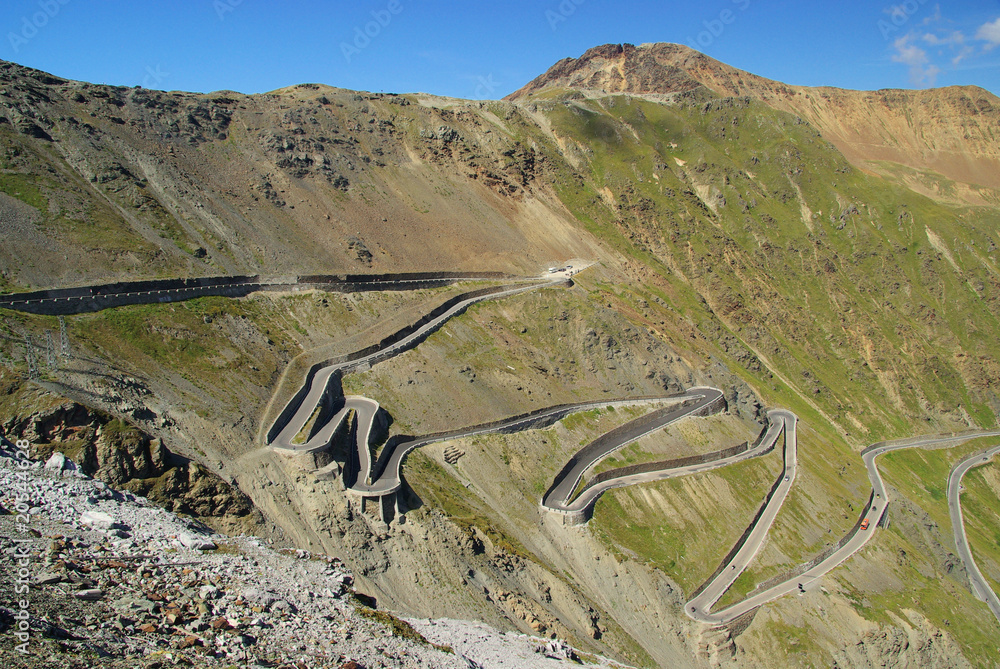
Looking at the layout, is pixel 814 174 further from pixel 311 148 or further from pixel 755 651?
pixel 755 651

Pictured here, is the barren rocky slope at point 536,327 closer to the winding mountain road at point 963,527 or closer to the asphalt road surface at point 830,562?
the asphalt road surface at point 830,562

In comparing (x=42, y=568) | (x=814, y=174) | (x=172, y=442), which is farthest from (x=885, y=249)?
(x=42, y=568)

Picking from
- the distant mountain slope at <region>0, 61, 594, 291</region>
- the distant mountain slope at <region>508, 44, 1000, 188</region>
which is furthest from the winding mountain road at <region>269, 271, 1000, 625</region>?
the distant mountain slope at <region>508, 44, 1000, 188</region>

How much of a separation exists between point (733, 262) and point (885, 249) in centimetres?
3358

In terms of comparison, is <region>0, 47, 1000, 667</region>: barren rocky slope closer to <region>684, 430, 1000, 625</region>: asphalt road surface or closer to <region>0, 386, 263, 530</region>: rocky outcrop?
<region>0, 386, 263, 530</region>: rocky outcrop

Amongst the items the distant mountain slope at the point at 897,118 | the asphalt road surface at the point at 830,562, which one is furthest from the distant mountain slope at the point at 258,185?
the distant mountain slope at the point at 897,118

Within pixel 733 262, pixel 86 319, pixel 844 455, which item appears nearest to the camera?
pixel 86 319

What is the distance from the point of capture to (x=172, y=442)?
1261 inches

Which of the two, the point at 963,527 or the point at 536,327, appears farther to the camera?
the point at 963,527

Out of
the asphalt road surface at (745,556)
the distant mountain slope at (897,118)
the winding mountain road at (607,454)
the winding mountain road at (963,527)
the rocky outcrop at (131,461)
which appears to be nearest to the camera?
the rocky outcrop at (131,461)

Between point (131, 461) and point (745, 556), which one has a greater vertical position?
point (131, 461)

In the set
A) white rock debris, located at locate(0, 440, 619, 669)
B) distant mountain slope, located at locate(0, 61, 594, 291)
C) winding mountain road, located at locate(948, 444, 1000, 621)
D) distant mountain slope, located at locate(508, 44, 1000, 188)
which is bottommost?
winding mountain road, located at locate(948, 444, 1000, 621)

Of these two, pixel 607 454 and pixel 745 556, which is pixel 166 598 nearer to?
pixel 607 454

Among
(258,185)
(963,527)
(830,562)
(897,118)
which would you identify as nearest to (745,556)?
(830,562)
